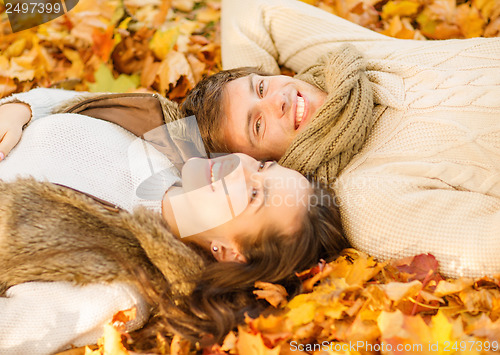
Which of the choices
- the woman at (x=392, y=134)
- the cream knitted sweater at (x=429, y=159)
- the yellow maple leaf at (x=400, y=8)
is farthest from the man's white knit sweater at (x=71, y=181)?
the yellow maple leaf at (x=400, y=8)

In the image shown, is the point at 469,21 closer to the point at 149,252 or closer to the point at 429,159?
the point at 429,159

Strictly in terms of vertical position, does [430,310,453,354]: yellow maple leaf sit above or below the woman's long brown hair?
above

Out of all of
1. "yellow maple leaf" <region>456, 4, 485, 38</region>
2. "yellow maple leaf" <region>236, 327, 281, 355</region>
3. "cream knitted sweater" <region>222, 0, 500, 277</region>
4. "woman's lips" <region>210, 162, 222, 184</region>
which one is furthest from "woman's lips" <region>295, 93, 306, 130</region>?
"yellow maple leaf" <region>456, 4, 485, 38</region>

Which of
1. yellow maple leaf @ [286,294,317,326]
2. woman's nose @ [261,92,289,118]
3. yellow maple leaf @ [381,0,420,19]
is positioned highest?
yellow maple leaf @ [381,0,420,19]

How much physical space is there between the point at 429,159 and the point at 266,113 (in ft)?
2.39

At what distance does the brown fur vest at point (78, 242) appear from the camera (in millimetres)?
1577

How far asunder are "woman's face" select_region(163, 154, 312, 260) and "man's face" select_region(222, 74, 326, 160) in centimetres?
29

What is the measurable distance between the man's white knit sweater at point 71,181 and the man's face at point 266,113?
1.18 feet

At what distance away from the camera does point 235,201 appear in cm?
162

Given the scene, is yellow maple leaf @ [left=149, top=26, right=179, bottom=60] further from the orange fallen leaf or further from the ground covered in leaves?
the orange fallen leaf

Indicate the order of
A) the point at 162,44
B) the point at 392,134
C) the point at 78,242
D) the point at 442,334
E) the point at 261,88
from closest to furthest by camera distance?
the point at 442,334, the point at 78,242, the point at 392,134, the point at 261,88, the point at 162,44

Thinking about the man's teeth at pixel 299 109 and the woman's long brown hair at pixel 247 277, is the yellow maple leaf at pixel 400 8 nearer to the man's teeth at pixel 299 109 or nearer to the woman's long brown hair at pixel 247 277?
the man's teeth at pixel 299 109

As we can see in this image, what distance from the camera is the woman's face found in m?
1.63

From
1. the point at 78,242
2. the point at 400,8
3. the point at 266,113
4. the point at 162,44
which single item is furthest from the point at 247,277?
the point at 400,8
